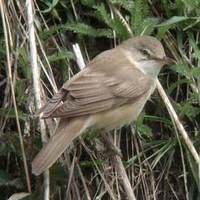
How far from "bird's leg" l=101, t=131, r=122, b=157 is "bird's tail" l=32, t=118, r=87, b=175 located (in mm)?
352

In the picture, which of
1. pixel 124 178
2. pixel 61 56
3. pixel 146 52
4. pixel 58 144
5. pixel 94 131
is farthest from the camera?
pixel 146 52

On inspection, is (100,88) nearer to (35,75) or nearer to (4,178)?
(35,75)

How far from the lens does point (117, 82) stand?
4.85m

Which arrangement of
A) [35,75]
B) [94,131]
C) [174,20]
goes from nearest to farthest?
[35,75] → [94,131] → [174,20]

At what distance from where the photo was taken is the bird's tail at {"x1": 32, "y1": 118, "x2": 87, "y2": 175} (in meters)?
4.18

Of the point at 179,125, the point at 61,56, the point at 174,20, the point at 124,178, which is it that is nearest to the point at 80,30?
the point at 61,56

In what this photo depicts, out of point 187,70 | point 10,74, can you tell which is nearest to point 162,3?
point 187,70

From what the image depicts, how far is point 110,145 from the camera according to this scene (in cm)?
483

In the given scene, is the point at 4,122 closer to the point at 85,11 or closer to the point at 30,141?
the point at 30,141

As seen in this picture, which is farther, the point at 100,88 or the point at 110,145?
the point at 110,145

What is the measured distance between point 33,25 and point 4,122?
76 centimetres

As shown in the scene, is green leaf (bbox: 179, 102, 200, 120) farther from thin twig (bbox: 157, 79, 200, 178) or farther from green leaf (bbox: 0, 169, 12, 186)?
green leaf (bbox: 0, 169, 12, 186)

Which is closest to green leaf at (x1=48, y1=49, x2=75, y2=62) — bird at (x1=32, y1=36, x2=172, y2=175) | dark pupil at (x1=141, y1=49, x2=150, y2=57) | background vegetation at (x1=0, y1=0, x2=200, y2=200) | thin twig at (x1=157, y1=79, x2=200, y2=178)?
background vegetation at (x1=0, y1=0, x2=200, y2=200)

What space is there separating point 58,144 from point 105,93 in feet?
1.93
